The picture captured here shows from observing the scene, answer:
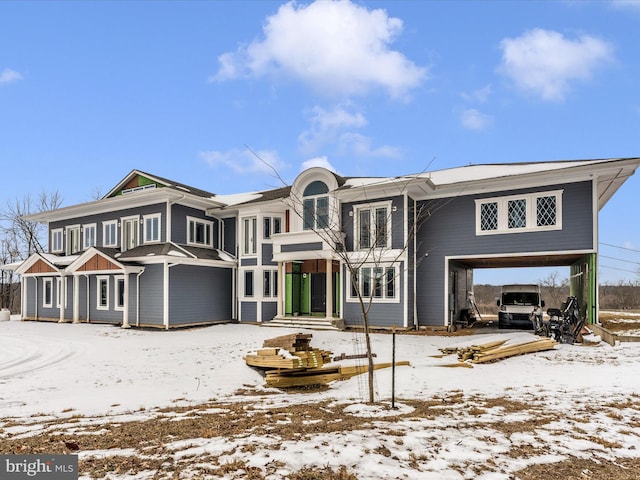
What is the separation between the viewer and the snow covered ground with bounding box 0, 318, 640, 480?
4336 millimetres

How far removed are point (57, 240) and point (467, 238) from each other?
26.5m

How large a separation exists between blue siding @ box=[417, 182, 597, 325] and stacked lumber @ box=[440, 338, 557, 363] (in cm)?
531

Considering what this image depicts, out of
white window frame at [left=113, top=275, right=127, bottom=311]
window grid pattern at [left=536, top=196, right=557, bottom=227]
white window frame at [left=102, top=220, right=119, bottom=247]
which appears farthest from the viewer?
white window frame at [left=102, top=220, right=119, bottom=247]

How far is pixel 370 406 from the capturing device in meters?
6.70

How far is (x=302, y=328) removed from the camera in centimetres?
1872

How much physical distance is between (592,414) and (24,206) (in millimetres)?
49136

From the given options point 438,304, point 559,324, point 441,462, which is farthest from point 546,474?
point 438,304

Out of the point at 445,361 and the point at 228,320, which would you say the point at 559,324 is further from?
the point at 228,320

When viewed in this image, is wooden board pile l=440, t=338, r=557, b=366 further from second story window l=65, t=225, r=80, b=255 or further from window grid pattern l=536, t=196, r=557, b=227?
second story window l=65, t=225, r=80, b=255

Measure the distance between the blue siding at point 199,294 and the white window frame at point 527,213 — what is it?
14.0 metres

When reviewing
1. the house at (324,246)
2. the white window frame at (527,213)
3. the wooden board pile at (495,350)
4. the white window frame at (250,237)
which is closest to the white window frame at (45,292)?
the house at (324,246)

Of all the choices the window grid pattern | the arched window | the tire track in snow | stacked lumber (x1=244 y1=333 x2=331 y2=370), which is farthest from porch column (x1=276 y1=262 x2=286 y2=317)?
the window grid pattern

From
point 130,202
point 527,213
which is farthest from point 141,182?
point 527,213

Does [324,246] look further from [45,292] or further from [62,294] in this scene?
[45,292]
